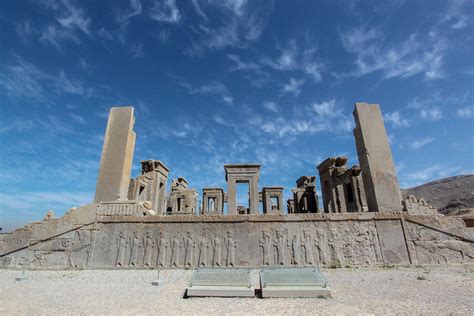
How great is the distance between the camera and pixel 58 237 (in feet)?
32.2

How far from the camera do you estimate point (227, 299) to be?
492 centimetres

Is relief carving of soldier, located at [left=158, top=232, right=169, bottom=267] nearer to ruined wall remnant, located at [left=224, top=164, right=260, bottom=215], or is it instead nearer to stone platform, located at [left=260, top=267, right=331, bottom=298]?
stone platform, located at [left=260, top=267, right=331, bottom=298]

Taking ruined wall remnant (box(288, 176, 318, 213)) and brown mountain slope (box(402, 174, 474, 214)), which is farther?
brown mountain slope (box(402, 174, 474, 214))

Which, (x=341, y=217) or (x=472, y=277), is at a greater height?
(x=341, y=217)

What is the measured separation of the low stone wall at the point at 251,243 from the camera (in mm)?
9117

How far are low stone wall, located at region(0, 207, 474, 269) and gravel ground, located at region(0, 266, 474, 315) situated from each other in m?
1.39

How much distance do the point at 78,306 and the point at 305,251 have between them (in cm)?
705

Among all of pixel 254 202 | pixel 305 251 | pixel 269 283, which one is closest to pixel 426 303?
pixel 269 283

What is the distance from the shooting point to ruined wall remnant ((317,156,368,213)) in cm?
1661

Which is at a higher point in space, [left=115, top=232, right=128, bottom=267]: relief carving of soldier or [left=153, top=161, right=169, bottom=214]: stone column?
[left=153, top=161, right=169, bottom=214]: stone column

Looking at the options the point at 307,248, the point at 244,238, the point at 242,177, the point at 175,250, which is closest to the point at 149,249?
the point at 175,250

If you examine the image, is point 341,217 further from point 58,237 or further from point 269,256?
point 58,237

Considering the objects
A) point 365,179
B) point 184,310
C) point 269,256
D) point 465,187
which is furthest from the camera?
point 465,187

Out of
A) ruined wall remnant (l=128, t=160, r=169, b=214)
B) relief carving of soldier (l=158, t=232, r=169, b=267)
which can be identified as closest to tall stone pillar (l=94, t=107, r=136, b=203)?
relief carving of soldier (l=158, t=232, r=169, b=267)
